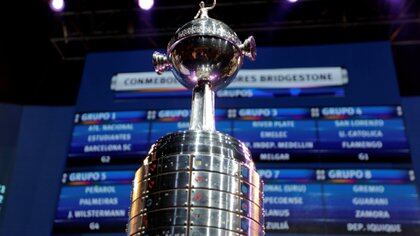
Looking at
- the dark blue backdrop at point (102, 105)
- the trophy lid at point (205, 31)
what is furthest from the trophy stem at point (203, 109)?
the dark blue backdrop at point (102, 105)

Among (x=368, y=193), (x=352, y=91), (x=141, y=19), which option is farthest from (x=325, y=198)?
(x=141, y=19)

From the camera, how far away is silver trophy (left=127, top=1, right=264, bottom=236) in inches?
48.1

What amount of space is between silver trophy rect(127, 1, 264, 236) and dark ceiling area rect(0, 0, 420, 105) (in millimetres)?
3929

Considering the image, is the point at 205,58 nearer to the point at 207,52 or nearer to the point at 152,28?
the point at 207,52

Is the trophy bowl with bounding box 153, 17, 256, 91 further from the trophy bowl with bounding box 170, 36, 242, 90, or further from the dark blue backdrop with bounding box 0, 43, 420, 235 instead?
the dark blue backdrop with bounding box 0, 43, 420, 235

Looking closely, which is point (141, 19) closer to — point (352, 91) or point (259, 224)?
point (352, 91)

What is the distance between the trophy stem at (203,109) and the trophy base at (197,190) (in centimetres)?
8

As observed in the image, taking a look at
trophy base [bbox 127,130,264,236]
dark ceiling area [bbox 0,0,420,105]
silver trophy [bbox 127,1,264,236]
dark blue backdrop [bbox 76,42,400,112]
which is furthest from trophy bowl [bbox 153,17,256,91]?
dark ceiling area [bbox 0,0,420,105]

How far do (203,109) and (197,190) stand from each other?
33 centimetres

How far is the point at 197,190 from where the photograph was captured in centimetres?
125

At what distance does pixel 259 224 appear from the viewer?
4.27 ft

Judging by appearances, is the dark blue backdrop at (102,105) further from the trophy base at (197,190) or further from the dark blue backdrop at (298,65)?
the trophy base at (197,190)

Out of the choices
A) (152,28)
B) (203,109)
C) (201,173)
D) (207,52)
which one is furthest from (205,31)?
(152,28)

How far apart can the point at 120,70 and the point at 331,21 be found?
6.82ft
